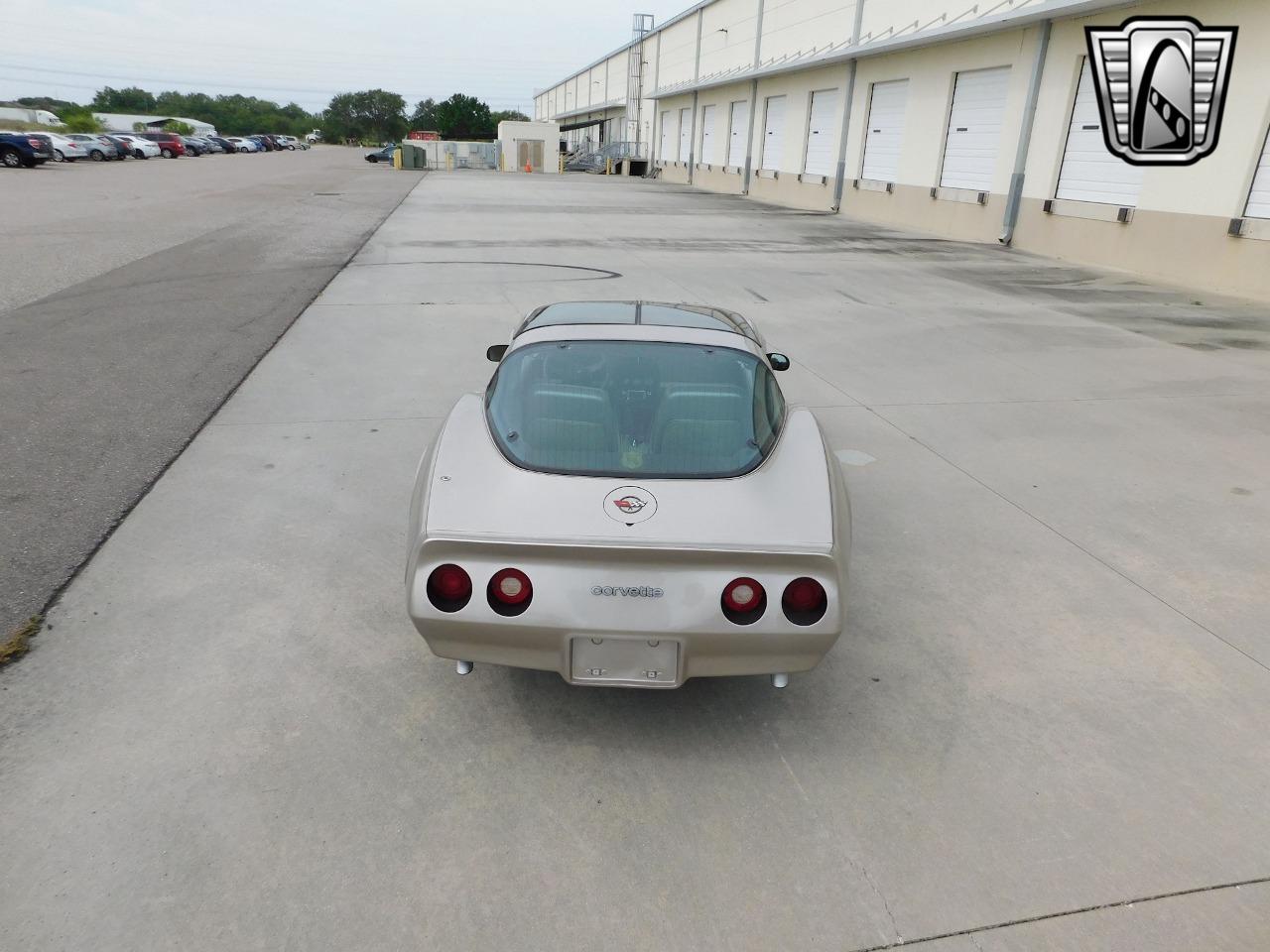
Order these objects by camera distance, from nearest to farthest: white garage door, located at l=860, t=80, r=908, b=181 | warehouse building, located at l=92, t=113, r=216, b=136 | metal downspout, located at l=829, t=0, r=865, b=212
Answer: white garage door, located at l=860, t=80, r=908, b=181 → metal downspout, located at l=829, t=0, r=865, b=212 → warehouse building, located at l=92, t=113, r=216, b=136

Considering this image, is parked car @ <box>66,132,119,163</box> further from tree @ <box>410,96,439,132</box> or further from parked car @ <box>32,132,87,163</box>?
tree @ <box>410,96,439,132</box>

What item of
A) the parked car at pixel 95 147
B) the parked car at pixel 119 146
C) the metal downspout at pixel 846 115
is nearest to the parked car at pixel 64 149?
the parked car at pixel 95 147

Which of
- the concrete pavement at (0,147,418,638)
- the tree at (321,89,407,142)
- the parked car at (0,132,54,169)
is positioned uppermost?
the tree at (321,89,407,142)

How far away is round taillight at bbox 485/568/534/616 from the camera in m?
2.70

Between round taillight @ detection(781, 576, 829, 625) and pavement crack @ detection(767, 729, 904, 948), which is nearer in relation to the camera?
pavement crack @ detection(767, 729, 904, 948)

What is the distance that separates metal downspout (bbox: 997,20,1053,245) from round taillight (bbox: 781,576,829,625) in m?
17.4

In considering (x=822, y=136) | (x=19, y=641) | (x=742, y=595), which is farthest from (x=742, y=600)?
(x=822, y=136)

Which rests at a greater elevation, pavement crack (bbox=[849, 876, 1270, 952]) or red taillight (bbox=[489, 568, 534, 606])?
red taillight (bbox=[489, 568, 534, 606])

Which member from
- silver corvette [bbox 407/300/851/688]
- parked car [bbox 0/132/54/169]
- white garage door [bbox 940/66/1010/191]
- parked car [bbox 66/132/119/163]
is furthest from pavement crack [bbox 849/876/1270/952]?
parked car [bbox 66/132/119/163]

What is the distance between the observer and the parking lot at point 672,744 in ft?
7.74

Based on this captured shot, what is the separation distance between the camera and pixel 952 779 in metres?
2.86

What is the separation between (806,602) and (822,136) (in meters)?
26.9

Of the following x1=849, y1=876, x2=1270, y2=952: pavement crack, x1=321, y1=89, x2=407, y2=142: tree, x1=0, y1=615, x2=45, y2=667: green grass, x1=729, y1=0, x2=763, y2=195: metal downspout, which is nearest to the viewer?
x1=849, y1=876, x2=1270, y2=952: pavement crack

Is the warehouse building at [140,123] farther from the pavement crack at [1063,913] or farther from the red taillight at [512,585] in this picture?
the pavement crack at [1063,913]
